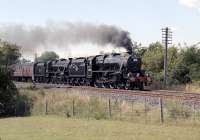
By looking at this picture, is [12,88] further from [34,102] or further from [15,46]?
[15,46]

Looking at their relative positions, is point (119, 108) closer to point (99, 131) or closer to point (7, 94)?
point (99, 131)

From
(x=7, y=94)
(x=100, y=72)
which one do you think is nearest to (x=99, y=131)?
(x=7, y=94)

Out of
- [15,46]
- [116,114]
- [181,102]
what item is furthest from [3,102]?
[15,46]

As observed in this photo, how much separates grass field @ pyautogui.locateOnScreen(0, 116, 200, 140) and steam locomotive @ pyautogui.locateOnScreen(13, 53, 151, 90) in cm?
1550

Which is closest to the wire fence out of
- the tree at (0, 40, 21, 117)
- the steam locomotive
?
the tree at (0, 40, 21, 117)

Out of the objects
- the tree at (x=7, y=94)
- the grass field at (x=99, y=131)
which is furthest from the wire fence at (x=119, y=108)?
the grass field at (x=99, y=131)

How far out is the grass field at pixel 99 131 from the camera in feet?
72.8

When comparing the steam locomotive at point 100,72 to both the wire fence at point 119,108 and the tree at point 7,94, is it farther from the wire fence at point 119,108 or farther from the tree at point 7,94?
Answer: the tree at point 7,94

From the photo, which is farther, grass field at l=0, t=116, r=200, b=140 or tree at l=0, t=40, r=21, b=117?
tree at l=0, t=40, r=21, b=117

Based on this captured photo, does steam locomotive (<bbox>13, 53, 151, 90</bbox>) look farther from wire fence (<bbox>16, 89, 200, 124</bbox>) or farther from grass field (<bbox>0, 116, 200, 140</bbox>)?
grass field (<bbox>0, 116, 200, 140</bbox>)

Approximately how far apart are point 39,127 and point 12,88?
18711 millimetres

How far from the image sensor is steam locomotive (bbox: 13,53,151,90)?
45.0 m

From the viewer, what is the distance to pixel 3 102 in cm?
4438

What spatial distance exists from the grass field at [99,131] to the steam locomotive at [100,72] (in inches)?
610
